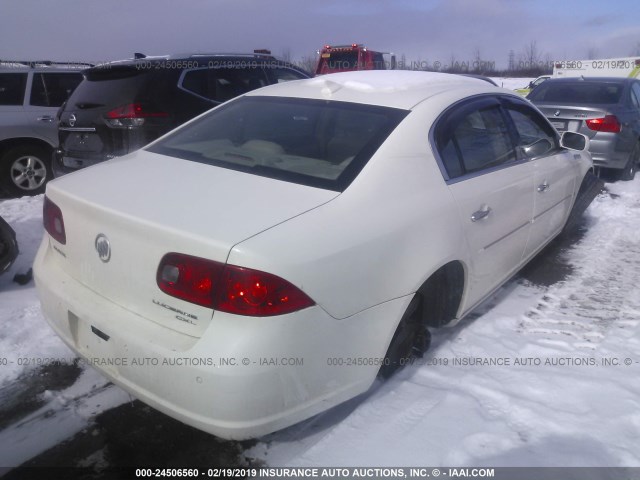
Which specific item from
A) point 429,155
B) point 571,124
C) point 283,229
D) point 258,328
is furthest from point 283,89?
point 571,124

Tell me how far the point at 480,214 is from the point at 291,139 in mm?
1111

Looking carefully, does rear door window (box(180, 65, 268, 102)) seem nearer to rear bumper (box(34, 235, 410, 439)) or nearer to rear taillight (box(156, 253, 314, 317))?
rear bumper (box(34, 235, 410, 439))

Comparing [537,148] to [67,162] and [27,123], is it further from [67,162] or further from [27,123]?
[27,123]

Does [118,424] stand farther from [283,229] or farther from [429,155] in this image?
[429,155]

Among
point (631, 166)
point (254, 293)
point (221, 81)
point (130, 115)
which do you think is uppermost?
point (221, 81)

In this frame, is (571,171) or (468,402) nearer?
(468,402)

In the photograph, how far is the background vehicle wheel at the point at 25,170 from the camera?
6.82 metres

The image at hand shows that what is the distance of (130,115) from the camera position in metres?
5.09

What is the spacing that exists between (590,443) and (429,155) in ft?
4.98

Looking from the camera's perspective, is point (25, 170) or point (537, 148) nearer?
point (537, 148)

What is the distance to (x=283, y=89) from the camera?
3.41m

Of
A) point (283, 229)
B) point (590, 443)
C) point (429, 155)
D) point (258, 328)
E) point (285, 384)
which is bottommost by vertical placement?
point (590, 443)

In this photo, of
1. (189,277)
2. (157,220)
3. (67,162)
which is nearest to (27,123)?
(67,162)

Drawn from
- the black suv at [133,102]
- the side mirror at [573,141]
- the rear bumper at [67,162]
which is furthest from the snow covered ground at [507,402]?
the rear bumper at [67,162]
